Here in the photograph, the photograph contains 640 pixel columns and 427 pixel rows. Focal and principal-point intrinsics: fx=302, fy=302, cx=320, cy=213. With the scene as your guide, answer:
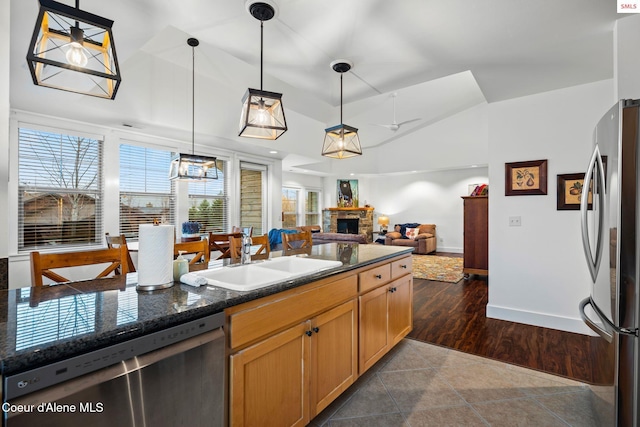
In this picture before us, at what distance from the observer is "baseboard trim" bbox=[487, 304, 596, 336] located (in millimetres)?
3115

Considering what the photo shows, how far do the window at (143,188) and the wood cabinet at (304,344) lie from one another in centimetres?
390

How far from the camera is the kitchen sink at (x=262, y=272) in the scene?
1.57 metres

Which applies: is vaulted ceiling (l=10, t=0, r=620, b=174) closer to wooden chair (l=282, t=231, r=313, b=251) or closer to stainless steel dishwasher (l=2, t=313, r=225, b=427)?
wooden chair (l=282, t=231, r=313, b=251)

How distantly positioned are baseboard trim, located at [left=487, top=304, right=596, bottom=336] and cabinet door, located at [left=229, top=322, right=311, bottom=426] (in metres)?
2.89

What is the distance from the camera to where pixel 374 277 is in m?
2.27

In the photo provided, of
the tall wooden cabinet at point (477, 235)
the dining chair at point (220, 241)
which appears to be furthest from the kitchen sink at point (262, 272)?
the tall wooden cabinet at point (477, 235)

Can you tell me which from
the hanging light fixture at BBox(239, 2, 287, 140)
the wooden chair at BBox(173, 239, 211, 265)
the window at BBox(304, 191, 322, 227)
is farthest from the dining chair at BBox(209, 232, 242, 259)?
the window at BBox(304, 191, 322, 227)

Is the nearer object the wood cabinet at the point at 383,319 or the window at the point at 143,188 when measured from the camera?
the wood cabinet at the point at 383,319

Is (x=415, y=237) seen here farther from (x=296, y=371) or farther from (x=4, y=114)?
(x=4, y=114)

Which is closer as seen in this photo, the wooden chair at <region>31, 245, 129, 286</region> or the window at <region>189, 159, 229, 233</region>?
the wooden chair at <region>31, 245, 129, 286</region>

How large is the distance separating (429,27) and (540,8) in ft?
2.23

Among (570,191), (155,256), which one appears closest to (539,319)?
(570,191)

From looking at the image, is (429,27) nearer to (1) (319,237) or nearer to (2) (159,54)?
(2) (159,54)

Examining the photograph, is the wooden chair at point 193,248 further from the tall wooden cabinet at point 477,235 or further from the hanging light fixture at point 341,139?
the tall wooden cabinet at point 477,235
